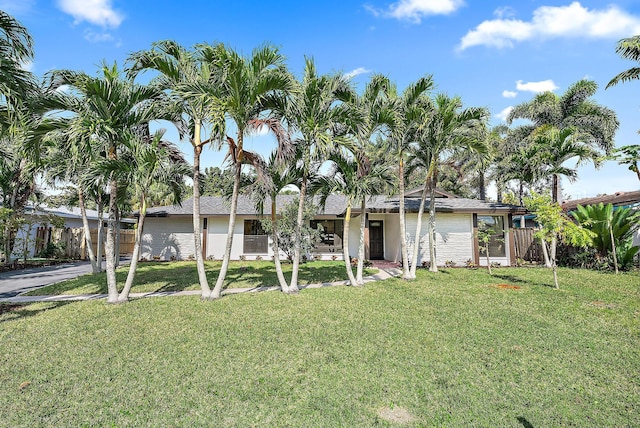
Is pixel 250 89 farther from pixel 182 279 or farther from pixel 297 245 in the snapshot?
pixel 182 279

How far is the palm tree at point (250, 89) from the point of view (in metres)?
7.72

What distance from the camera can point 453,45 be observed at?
1084 cm

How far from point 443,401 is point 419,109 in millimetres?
9131

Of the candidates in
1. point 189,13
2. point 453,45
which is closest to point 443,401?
point 453,45

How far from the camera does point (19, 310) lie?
7.55 meters

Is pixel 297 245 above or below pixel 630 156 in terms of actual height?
below

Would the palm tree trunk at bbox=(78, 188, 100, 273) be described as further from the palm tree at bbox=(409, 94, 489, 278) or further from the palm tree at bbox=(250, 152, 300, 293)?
the palm tree at bbox=(409, 94, 489, 278)

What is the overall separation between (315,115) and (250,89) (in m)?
1.85

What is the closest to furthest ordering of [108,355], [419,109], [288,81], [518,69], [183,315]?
[108,355] → [183,315] → [288,81] → [419,109] → [518,69]

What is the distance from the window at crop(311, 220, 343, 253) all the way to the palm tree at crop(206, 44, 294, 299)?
10.5 metres

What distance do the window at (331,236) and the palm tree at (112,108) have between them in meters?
11.6

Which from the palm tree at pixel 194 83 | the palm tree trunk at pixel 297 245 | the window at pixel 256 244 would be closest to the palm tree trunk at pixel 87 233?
the palm tree at pixel 194 83

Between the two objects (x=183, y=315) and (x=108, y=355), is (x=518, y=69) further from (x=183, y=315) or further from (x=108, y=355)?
(x=108, y=355)

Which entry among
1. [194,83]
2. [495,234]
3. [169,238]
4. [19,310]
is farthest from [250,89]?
[495,234]
